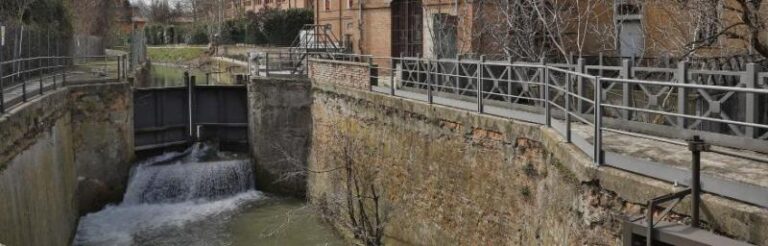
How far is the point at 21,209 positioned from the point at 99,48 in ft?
97.8

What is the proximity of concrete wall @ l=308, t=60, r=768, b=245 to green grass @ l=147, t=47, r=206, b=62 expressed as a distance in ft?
159

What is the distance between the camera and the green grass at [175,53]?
64.5 meters

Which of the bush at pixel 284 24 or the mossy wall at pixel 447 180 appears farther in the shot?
the bush at pixel 284 24

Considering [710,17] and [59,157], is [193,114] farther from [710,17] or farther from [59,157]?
[710,17]

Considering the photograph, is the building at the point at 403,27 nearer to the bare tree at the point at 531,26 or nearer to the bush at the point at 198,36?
the bare tree at the point at 531,26

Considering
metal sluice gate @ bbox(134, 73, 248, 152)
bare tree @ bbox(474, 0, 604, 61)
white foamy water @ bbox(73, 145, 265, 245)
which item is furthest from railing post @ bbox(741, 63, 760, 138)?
metal sluice gate @ bbox(134, 73, 248, 152)

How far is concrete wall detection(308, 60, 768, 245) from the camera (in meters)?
6.66

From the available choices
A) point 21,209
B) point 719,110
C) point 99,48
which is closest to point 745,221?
point 719,110

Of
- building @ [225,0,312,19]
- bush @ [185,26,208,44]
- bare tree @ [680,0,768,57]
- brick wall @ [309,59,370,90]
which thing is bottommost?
brick wall @ [309,59,370,90]

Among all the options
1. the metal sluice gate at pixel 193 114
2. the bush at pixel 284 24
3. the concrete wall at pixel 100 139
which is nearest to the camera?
the concrete wall at pixel 100 139

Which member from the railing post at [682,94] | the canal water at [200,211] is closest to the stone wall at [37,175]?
the canal water at [200,211]

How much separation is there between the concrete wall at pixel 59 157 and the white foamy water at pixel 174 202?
0.57 meters

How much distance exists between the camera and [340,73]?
1733cm

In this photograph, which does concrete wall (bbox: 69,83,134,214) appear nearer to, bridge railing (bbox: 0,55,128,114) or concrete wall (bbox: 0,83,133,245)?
concrete wall (bbox: 0,83,133,245)
